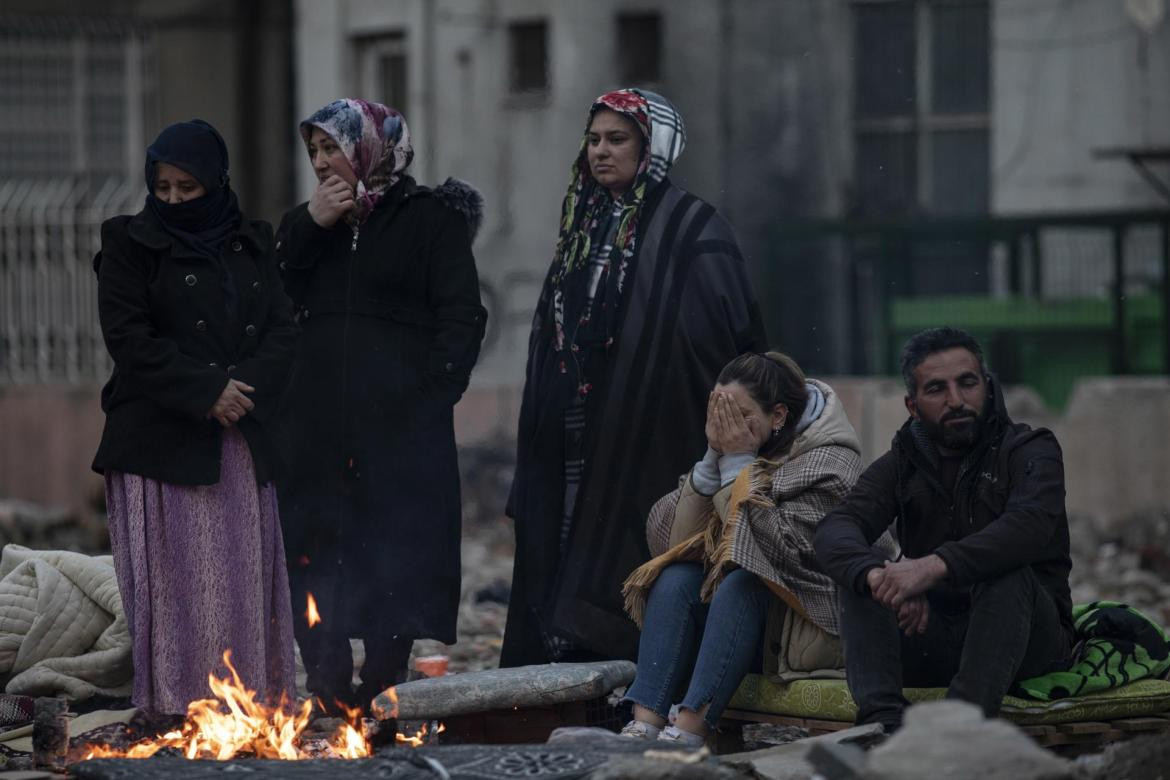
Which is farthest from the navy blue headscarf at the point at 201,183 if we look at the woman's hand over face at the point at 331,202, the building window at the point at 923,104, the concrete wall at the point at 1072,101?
the building window at the point at 923,104

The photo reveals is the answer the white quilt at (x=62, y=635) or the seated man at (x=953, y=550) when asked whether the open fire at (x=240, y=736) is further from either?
the seated man at (x=953, y=550)

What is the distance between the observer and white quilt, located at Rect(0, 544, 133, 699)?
7.12 metres

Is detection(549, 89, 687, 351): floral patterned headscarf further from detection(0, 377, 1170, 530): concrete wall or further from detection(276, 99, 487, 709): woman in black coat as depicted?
detection(0, 377, 1170, 530): concrete wall

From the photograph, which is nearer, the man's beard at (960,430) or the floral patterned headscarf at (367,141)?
the man's beard at (960,430)

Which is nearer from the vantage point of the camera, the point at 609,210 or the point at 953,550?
the point at 953,550

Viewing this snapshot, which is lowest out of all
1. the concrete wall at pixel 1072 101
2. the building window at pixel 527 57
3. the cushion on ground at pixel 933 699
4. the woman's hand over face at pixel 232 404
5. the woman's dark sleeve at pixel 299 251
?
the cushion on ground at pixel 933 699

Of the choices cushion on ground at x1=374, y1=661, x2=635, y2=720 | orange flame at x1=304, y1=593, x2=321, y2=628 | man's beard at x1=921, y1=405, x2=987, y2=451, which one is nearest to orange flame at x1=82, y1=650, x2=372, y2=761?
cushion on ground at x1=374, y1=661, x2=635, y2=720

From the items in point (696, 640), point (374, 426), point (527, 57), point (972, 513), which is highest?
point (527, 57)

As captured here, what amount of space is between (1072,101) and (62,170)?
8738 mm

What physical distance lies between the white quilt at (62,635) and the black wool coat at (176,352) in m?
1.04

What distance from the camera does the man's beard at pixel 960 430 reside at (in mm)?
5863

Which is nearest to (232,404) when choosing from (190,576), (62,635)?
(190,576)

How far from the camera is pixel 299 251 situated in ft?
23.4

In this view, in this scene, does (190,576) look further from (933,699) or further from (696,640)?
(933,699)
